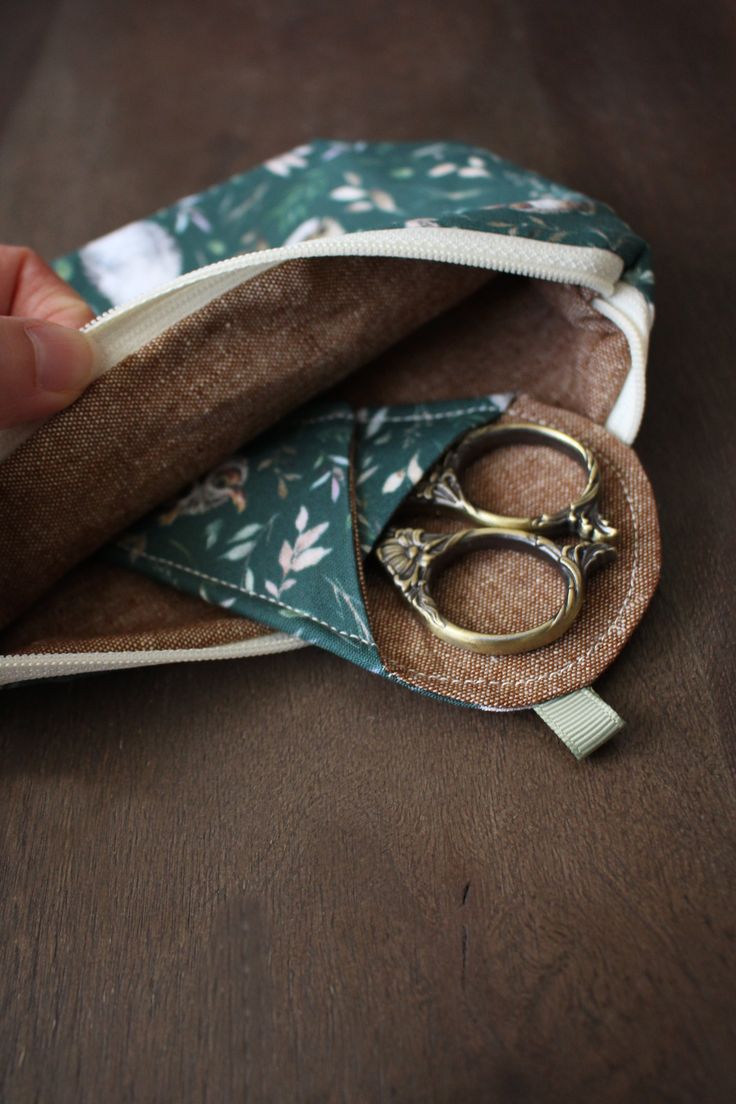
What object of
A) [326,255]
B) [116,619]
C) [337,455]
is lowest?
[116,619]

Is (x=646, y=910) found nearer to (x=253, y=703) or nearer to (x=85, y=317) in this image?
(x=253, y=703)

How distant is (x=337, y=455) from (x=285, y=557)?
0.08 m

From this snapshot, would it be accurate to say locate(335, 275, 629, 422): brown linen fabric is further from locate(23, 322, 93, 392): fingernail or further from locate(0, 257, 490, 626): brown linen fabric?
locate(23, 322, 93, 392): fingernail

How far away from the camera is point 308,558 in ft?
1.83

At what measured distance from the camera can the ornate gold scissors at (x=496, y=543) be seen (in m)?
0.50

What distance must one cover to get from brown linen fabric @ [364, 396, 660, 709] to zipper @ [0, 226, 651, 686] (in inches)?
2.1

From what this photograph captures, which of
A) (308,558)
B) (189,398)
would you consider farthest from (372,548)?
(189,398)

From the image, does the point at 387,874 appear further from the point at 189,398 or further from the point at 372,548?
the point at 189,398

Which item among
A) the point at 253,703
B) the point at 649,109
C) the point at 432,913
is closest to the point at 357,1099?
the point at 432,913

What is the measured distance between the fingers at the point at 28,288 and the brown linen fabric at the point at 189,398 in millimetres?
95

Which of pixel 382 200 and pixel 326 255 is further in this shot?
pixel 382 200

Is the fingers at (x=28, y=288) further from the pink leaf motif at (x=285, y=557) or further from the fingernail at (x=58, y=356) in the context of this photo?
the pink leaf motif at (x=285, y=557)

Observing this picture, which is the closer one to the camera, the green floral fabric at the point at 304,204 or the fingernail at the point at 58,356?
the fingernail at the point at 58,356

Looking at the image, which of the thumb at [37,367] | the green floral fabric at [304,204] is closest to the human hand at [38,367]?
the thumb at [37,367]
